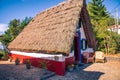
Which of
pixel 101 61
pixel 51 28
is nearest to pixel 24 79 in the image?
pixel 51 28

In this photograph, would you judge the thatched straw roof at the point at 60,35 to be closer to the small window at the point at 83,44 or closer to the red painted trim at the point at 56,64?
the red painted trim at the point at 56,64

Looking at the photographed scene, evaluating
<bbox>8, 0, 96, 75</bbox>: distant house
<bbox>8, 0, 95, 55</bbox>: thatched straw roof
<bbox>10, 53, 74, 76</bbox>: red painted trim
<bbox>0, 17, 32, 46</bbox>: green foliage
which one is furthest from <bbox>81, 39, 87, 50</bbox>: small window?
<bbox>0, 17, 32, 46</bbox>: green foliage

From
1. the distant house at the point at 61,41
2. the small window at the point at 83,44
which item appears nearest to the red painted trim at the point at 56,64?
the distant house at the point at 61,41

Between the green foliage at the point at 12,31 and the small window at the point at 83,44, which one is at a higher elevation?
the green foliage at the point at 12,31

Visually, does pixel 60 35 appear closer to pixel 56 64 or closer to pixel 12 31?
pixel 56 64

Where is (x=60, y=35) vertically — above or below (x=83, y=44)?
above

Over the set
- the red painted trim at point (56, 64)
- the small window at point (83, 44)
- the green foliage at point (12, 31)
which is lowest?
the red painted trim at point (56, 64)

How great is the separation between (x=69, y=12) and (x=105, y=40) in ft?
46.8

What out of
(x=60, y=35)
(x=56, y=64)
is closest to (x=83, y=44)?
(x=60, y=35)

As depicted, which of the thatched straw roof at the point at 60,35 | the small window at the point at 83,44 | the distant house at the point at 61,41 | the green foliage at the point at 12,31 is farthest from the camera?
the green foliage at the point at 12,31

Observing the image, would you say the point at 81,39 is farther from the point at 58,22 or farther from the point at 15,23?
the point at 15,23

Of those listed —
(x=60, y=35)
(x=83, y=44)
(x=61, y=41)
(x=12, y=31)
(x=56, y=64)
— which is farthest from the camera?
(x=12, y=31)

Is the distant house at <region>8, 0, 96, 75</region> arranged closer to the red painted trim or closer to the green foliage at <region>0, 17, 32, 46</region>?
the red painted trim

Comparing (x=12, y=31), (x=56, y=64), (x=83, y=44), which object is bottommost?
(x=56, y=64)
